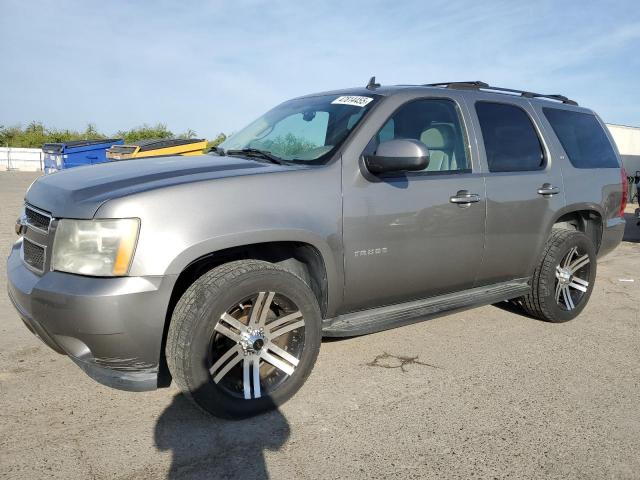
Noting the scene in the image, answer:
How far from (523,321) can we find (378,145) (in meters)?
2.37

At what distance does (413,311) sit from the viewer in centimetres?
337

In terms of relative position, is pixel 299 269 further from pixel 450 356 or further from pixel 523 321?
pixel 523 321

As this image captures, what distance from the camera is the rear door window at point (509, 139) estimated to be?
148 inches

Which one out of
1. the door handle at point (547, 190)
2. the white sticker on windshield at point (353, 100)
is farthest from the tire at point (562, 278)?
the white sticker on windshield at point (353, 100)

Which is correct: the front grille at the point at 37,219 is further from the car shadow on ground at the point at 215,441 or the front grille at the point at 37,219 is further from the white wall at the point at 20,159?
the white wall at the point at 20,159

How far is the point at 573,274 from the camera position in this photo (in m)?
4.44

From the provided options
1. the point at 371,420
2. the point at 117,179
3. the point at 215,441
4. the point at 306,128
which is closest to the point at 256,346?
the point at 215,441

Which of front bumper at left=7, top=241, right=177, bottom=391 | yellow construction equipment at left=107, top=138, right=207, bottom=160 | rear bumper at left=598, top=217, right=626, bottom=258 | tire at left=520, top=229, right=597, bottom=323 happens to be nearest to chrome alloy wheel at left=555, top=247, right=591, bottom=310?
tire at left=520, top=229, right=597, bottom=323

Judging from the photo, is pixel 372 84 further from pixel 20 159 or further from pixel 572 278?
pixel 20 159

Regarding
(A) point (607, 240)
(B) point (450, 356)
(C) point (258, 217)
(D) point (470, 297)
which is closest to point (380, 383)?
(B) point (450, 356)

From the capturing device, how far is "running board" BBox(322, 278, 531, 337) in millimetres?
3090

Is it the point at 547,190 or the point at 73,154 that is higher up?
the point at 73,154

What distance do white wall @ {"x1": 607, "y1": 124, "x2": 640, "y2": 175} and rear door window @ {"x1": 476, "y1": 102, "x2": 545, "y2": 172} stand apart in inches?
860

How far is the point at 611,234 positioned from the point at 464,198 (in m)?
2.21
